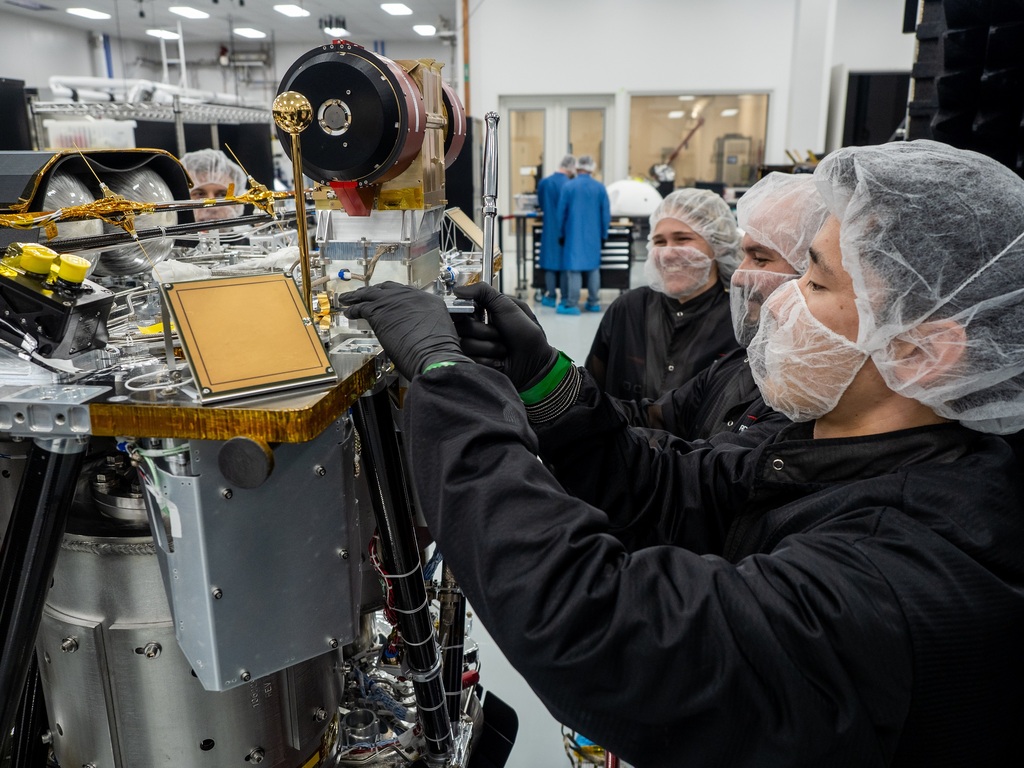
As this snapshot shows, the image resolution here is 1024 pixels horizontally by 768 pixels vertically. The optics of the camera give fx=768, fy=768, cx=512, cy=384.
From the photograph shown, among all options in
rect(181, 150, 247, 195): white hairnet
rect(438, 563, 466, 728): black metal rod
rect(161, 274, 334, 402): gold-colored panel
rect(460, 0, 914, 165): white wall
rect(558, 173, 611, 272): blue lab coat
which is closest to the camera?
rect(161, 274, 334, 402): gold-colored panel

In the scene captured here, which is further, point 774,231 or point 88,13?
point 88,13

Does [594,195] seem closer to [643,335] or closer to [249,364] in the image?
[643,335]

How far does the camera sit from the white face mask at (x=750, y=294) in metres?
1.61

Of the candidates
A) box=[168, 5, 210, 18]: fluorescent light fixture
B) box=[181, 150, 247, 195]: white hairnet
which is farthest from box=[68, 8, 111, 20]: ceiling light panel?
box=[181, 150, 247, 195]: white hairnet

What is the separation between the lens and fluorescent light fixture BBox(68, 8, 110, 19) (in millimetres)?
9539

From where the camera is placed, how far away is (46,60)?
1050 cm

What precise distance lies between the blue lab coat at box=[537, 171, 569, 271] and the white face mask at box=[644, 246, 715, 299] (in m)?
4.18

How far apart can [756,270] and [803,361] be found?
2.62 feet

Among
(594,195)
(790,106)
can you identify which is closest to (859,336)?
(594,195)

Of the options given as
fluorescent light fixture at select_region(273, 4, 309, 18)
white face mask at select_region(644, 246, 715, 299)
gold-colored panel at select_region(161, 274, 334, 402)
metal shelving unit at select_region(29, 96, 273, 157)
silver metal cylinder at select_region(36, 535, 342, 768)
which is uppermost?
fluorescent light fixture at select_region(273, 4, 309, 18)

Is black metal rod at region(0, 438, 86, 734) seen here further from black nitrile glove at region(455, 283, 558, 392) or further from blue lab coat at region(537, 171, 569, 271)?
blue lab coat at region(537, 171, 569, 271)

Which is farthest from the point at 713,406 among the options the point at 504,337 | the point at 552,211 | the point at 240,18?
the point at 240,18

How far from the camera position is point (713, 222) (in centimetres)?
230

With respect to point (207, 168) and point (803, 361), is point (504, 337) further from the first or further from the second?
point (207, 168)
